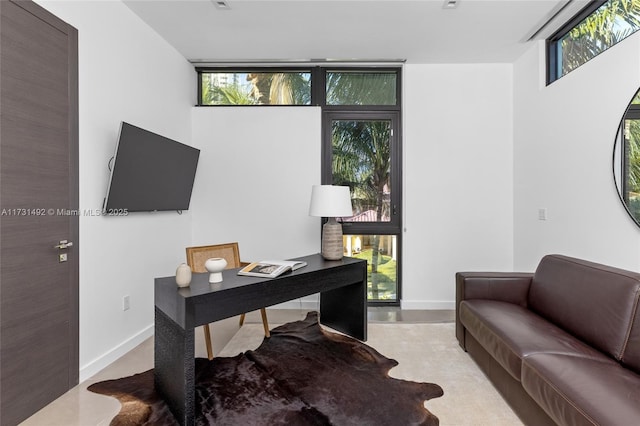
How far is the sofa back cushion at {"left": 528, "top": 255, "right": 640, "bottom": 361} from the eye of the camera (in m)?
1.66

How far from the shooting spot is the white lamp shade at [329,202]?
263 cm

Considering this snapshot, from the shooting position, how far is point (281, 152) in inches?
144

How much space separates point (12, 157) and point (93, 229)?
0.71m

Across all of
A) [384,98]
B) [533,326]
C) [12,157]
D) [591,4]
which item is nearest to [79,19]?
[12,157]

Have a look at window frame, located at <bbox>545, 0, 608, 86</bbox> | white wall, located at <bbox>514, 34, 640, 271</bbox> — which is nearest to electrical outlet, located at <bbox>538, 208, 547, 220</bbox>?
white wall, located at <bbox>514, 34, 640, 271</bbox>

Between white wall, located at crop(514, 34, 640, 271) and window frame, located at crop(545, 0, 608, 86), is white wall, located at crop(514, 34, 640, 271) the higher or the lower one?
the lower one

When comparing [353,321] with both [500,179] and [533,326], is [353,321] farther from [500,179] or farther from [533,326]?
[500,179]

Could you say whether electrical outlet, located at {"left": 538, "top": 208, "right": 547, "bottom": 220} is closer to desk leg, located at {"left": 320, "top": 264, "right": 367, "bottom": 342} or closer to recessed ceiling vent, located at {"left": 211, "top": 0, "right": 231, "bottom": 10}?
desk leg, located at {"left": 320, "top": 264, "right": 367, "bottom": 342}

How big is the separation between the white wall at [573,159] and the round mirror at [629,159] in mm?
63

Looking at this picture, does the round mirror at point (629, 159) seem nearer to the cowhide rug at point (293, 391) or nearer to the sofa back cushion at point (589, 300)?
the sofa back cushion at point (589, 300)

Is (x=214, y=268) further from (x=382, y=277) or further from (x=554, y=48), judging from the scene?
(x=554, y=48)

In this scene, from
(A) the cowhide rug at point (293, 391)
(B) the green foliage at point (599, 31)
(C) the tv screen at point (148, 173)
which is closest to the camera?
(A) the cowhide rug at point (293, 391)

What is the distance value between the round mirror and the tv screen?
136 inches

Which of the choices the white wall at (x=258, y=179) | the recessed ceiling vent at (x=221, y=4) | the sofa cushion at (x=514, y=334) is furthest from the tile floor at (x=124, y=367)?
the recessed ceiling vent at (x=221, y=4)
